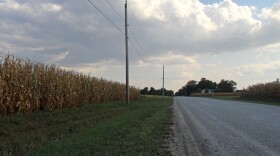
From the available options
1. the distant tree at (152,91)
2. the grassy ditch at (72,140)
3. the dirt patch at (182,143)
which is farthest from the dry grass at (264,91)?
the distant tree at (152,91)

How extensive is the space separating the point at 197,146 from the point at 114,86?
35121mm

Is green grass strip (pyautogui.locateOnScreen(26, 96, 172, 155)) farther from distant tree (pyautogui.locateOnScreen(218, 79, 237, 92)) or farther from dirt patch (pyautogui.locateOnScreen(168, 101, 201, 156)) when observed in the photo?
distant tree (pyautogui.locateOnScreen(218, 79, 237, 92))

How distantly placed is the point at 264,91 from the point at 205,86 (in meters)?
124

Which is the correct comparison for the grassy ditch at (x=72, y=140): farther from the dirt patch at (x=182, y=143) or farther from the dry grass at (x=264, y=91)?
the dry grass at (x=264, y=91)

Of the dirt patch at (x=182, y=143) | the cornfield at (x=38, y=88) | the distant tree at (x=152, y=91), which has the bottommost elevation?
the dirt patch at (x=182, y=143)

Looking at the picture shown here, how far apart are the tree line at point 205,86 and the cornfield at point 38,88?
139 m

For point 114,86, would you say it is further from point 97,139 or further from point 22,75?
point 97,139

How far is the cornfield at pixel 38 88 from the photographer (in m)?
18.4

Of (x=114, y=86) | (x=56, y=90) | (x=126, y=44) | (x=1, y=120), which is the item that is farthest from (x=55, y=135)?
(x=114, y=86)

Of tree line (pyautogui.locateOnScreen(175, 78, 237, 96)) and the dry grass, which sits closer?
the dry grass

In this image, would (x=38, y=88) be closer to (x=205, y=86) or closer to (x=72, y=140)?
(x=72, y=140)

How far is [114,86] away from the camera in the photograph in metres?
46.5

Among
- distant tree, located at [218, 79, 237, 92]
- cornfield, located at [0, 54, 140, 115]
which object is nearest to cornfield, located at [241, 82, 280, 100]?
cornfield, located at [0, 54, 140, 115]

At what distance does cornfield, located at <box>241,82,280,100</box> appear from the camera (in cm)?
5566
